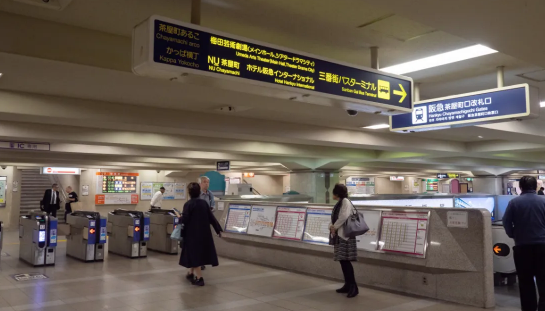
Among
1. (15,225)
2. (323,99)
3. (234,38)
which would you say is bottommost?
(15,225)

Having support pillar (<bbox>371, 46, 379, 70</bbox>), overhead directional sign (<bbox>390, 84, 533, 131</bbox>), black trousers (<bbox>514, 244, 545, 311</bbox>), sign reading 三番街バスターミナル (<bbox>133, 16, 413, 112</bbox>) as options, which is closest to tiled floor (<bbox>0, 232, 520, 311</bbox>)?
black trousers (<bbox>514, 244, 545, 311</bbox>)

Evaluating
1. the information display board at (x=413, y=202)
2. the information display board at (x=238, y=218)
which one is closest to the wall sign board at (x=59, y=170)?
the information display board at (x=238, y=218)

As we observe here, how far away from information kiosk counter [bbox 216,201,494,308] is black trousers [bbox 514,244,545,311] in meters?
0.47

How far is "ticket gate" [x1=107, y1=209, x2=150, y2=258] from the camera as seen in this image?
1037cm

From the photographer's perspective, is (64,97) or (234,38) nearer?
(234,38)

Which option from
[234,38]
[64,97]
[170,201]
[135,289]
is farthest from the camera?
[170,201]

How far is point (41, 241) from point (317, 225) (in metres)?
5.87

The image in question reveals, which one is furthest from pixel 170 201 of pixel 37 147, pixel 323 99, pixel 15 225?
pixel 323 99

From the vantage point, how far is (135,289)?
6.95 meters

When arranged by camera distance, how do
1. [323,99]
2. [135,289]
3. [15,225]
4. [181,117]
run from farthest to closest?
[15,225], [181,117], [135,289], [323,99]

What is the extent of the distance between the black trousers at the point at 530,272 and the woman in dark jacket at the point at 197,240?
4391 millimetres

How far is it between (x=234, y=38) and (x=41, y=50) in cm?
215

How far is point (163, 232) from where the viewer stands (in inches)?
446

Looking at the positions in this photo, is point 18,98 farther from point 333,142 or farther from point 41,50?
point 333,142
